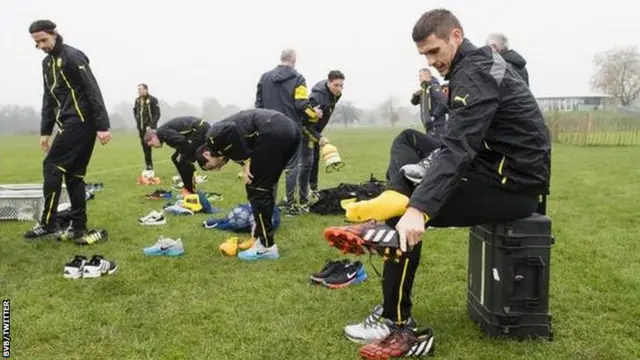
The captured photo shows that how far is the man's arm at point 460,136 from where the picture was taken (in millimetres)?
3010

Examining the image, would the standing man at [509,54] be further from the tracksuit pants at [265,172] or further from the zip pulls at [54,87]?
the zip pulls at [54,87]

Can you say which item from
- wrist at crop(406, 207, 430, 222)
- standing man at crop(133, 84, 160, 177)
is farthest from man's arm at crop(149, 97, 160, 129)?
wrist at crop(406, 207, 430, 222)

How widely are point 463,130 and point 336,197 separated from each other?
5903 millimetres

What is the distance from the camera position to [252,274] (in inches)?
214

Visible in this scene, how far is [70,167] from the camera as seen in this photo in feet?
21.9

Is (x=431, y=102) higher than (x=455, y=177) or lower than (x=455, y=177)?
lower

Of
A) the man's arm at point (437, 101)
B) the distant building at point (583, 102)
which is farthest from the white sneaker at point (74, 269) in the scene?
the distant building at point (583, 102)

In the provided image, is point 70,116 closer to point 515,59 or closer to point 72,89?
point 72,89

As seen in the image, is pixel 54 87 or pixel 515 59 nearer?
pixel 515 59

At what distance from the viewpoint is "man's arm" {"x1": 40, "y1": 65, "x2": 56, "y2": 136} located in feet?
22.3

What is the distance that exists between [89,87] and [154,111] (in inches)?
371

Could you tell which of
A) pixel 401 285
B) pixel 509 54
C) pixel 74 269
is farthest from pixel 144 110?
pixel 401 285

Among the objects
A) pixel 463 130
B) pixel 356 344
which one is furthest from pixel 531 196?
pixel 356 344

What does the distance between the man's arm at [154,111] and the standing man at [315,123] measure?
7.69 m
